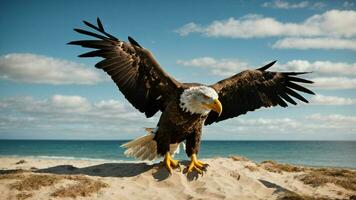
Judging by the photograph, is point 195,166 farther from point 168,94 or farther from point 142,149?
point 168,94

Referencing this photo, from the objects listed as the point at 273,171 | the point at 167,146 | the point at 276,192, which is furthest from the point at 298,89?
the point at 167,146

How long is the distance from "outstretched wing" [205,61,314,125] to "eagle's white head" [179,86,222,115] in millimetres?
1167

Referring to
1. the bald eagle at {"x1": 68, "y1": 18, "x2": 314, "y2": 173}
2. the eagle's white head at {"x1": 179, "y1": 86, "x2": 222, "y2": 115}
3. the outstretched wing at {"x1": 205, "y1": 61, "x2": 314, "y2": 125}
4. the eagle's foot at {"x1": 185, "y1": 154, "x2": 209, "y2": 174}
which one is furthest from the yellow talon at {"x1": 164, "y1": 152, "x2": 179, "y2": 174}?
the outstretched wing at {"x1": 205, "y1": 61, "x2": 314, "y2": 125}

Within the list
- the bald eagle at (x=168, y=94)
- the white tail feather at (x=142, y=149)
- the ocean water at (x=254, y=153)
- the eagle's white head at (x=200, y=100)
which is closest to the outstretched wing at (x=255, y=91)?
the bald eagle at (x=168, y=94)

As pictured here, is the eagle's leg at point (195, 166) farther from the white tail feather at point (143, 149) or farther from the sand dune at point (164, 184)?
the white tail feather at point (143, 149)

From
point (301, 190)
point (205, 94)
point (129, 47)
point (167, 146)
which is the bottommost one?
point (301, 190)

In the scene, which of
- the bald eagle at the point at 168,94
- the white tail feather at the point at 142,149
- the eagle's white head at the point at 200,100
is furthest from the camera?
the white tail feather at the point at 142,149

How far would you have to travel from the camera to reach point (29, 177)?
6.62 metres

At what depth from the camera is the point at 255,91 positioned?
27.2 ft

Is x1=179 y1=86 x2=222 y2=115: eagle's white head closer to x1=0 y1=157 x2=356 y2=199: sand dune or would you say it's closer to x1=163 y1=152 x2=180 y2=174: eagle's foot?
x1=163 y1=152 x2=180 y2=174: eagle's foot

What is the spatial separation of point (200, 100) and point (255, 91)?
84.2 inches

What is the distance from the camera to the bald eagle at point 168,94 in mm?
6801

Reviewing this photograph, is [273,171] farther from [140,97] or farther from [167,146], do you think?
[140,97]

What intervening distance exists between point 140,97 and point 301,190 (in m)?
3.62
